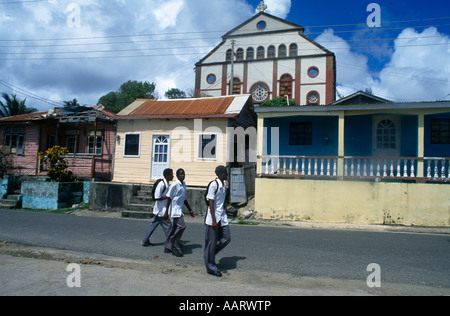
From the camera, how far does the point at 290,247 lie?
6777 mm

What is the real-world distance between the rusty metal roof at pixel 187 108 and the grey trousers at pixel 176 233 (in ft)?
25.0

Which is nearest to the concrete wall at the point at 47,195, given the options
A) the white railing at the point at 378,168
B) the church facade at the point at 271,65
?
the white railing at the point at 378,168

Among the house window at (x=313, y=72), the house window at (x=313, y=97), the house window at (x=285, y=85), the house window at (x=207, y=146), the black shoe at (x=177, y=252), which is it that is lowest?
the black shoe at (x=177, y=252)

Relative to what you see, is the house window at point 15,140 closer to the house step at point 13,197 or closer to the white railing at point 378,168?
the house step at point 13,197

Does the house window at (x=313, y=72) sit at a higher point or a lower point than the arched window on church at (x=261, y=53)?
lower

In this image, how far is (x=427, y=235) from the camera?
8547 millimetres

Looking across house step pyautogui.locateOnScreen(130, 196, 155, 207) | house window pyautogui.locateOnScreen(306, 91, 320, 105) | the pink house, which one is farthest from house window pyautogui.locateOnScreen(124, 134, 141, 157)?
house window pyautogui.locateOnScreen(306, 91, 320, 105)

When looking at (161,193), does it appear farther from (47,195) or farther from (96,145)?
(96,145)

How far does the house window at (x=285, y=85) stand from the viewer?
115 ft

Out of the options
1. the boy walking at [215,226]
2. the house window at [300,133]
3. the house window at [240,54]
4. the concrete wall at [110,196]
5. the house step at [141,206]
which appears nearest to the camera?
the boy walking at [215,226]

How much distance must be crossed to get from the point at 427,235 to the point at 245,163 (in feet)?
28.5

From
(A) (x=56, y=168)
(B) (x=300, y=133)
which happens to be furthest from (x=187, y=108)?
(A) (x=56, y=168)

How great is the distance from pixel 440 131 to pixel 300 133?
18.3 ft
